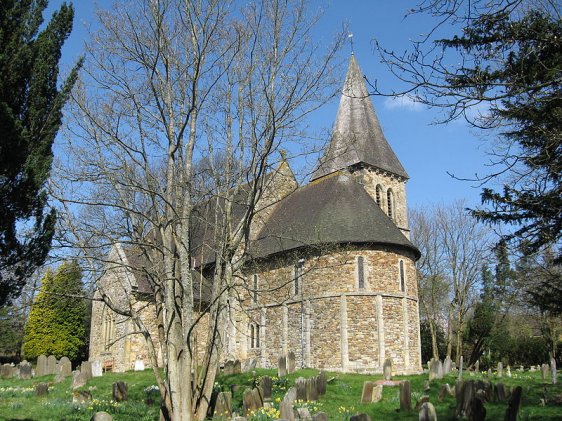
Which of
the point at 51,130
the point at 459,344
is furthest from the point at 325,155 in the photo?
the point at 459,344

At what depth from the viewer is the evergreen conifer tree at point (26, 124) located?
668cm

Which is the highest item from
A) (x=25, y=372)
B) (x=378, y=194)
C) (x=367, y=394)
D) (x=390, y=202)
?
(x=378, y=194)

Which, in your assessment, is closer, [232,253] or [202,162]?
[232,253]

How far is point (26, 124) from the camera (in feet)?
23.1

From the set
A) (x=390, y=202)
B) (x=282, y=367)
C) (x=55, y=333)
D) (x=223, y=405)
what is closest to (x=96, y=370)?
(x=282, y=367)

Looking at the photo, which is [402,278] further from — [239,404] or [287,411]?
[287,411]

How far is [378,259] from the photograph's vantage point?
21.1m

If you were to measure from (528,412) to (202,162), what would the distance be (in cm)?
881

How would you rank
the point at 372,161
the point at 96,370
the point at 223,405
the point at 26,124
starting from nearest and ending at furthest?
the point at 26,124, the point at 223,405, the point at 96,370, the point at 372,161

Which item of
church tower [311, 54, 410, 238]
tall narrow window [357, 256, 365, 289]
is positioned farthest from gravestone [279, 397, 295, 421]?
church tower [311, 54, 410, 238]

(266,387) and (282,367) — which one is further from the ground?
(282,367)

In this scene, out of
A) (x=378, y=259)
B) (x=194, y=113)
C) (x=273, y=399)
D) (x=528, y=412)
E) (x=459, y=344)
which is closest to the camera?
(x=194, y=113)

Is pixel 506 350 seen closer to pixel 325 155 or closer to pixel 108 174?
pixel 325 155

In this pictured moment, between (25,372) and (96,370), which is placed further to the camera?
(25,372)
